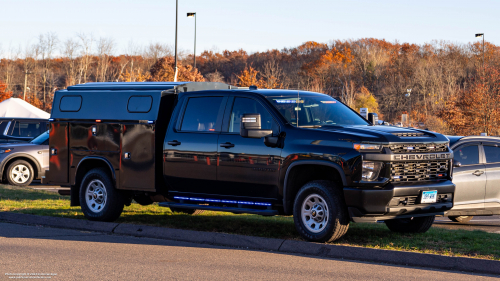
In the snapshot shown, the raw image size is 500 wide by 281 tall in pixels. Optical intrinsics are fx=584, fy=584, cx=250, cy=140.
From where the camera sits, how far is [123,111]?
33.3 ft

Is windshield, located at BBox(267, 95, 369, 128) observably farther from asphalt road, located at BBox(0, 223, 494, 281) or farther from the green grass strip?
asphalt road, located at BBox(0, 223, 494, 281)

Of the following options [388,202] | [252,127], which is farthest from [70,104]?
[388,202]

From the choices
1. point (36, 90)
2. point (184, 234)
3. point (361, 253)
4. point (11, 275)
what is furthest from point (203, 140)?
point (36, 90)

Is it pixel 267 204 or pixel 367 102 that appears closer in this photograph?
pixel 267 204

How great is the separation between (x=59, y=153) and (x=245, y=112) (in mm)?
4026

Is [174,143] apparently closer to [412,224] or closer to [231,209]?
[231,209]

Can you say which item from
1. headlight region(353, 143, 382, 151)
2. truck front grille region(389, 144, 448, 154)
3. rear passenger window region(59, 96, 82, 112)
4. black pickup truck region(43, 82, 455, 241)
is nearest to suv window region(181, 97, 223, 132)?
black pickup truck region(43, 82, 455, 241)

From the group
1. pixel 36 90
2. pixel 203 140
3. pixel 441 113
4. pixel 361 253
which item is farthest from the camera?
pixel 36 90

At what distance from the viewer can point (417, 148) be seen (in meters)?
7.99

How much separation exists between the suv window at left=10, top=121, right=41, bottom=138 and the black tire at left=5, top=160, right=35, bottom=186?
3262 millimetres

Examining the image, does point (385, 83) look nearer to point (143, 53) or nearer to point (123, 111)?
point (143, 53)

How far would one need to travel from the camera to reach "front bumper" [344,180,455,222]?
7625 mm

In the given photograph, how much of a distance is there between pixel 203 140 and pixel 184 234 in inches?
58.9

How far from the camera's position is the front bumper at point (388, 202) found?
7.62 meters
